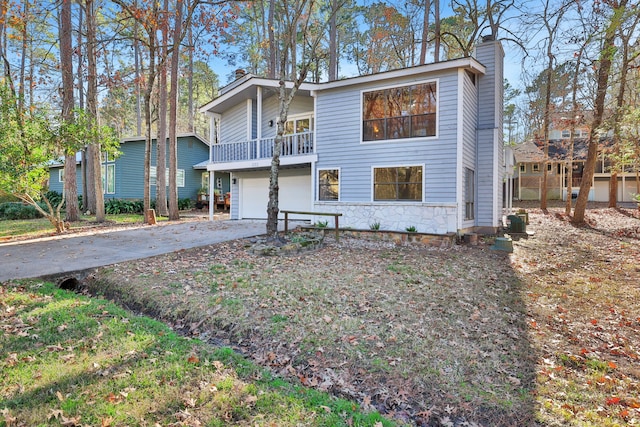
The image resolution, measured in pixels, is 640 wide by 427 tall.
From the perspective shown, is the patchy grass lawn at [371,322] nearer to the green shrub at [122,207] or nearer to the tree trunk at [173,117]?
the tree trunk at [173,117]

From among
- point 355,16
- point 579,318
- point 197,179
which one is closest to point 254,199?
point 197,179

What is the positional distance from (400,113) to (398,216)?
10.5 feet

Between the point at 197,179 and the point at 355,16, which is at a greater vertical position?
the point at 355,16

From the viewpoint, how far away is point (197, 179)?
2284 centimetres

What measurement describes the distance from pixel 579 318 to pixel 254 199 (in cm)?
1259

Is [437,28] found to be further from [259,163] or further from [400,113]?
[259,163]

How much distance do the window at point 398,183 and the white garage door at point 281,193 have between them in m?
3.55

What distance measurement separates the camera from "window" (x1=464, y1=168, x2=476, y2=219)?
10527 mm

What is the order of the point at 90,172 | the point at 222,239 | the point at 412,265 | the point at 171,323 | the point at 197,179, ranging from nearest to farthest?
1. the point at 171,323
2. the point at 412,265
3. the point at 222,239
4. the point at 90,172
5. the point at 197,179

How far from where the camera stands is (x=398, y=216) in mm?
10672

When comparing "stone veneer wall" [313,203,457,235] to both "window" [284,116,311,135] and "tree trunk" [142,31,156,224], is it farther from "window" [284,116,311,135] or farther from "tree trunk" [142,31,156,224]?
"tree trunk" [142,31,156,224]

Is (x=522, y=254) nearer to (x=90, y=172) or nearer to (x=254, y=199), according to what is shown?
(x=254, y=199)

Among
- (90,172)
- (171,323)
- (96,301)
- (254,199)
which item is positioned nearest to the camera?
(171,323)

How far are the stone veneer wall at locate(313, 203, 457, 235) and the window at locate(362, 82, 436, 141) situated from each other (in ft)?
7.21
